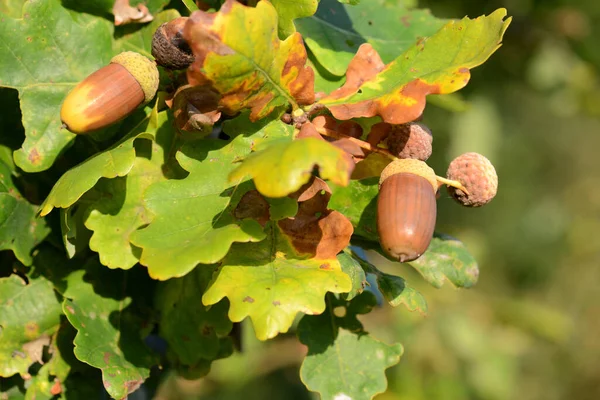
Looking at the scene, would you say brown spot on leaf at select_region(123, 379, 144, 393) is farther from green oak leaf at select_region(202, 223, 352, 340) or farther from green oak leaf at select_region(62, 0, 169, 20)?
green oak leaf at select_region(62, 0, 169, 20)

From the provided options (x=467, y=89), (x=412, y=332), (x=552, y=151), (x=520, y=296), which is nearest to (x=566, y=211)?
(x=552, y=151)

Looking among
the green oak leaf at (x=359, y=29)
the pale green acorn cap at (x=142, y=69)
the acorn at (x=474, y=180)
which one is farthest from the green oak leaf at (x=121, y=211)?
the acorn at (x=474, y=180)

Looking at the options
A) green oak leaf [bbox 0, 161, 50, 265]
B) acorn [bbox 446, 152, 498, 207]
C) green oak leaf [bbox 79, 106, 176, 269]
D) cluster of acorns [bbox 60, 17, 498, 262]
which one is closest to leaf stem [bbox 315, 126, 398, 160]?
cluster of acorns [bbox 60, 17, 498, 262]

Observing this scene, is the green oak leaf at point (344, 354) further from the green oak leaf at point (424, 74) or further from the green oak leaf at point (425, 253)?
the green oak leaf at point (424, 74)

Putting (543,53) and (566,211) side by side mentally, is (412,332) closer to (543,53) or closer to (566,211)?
(543,53)

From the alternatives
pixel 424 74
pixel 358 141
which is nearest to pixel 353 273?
pixel 358 141
